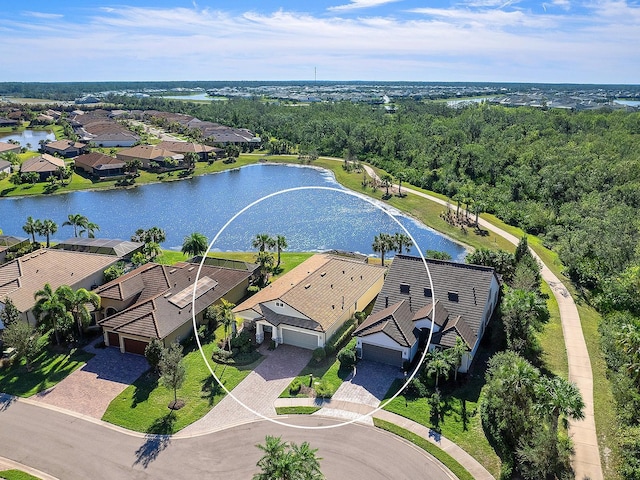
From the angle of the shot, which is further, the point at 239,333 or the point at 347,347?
the point at 239,333

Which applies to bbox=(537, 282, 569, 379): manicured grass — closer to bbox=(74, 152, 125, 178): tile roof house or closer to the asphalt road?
the asphalt road

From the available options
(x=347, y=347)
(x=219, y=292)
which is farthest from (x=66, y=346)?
(x=347, y=347)

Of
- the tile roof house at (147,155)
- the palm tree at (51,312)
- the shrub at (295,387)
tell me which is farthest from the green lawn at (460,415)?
the tile roof house at (147,155)

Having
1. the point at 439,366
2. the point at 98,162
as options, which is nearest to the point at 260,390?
A: the point at 439,366

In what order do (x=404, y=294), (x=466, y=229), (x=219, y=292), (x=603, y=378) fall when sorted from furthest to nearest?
(x=466, y=229), (x=219, y=292), (x=404, y=294), (x=603, y=378)

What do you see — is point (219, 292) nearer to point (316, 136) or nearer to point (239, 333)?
point (239, 333)

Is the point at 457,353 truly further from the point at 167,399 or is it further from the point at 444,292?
the point at 167,399

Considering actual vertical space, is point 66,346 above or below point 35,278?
below
